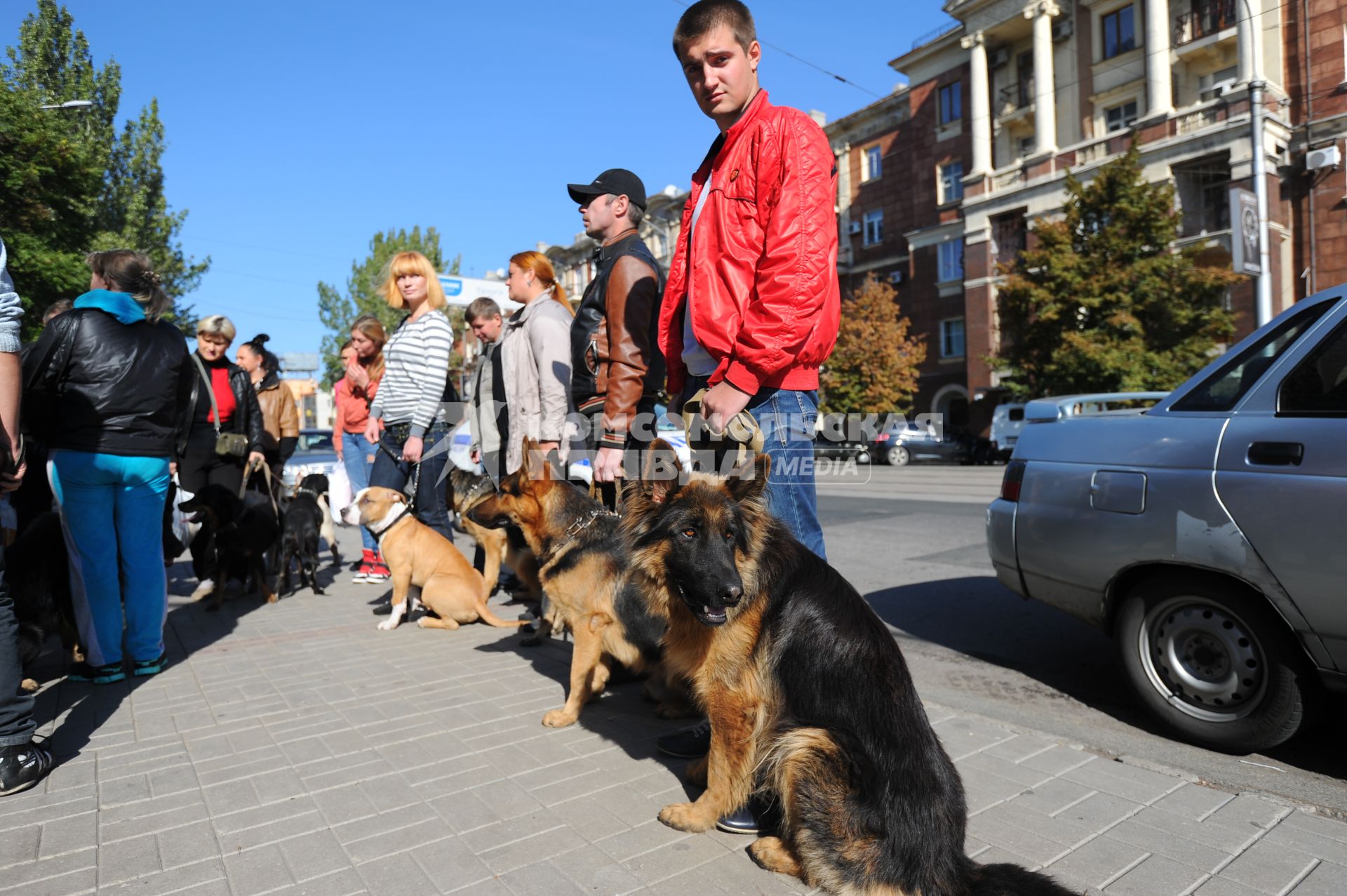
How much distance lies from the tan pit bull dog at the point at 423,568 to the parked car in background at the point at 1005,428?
25420 millimetres

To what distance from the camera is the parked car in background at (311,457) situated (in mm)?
13201

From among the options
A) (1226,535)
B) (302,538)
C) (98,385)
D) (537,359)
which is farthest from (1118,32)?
(98,385)

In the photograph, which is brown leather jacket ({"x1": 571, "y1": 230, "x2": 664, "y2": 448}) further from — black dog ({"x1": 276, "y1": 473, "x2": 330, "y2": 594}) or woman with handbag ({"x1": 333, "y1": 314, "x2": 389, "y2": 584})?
black dog ({"x1": 276, "y1": 473, "x2": 330, "y2": 594})

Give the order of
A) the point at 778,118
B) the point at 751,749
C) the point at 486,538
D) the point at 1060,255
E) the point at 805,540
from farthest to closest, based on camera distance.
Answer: the point at 1060,255, the point at 486,538, the point at 805,540, the point at 778,118, the point at 751,749

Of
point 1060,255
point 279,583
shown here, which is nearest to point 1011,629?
point 279,583

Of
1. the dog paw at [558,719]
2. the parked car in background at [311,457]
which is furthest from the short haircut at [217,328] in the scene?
the dog paw at [558,719]

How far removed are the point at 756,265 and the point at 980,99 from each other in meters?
40.7

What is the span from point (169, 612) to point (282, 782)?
4.45m

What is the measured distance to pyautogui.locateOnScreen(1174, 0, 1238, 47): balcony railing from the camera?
29969 millimetres

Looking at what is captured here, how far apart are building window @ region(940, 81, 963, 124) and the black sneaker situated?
4363 centimetres

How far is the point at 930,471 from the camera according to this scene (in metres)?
24.6

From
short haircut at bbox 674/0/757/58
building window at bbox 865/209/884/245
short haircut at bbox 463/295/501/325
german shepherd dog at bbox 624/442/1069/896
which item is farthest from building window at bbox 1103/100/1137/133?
german shepherd dog at bbox 624/442/1069/896

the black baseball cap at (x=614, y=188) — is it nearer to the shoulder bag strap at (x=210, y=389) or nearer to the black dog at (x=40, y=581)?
the shoulder bag strap at (x=210, y=389)

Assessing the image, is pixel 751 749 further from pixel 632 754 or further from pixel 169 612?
pixel 169 612
